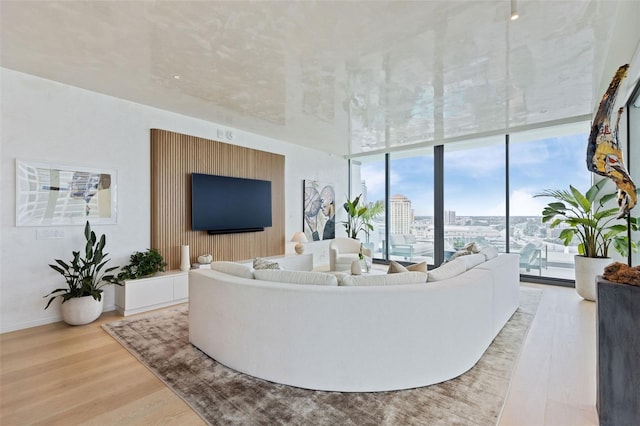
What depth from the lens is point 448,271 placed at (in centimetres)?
251

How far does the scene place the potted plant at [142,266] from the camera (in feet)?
12.8

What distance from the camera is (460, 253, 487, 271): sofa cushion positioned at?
2.92m

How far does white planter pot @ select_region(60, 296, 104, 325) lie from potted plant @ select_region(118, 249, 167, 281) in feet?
1.47

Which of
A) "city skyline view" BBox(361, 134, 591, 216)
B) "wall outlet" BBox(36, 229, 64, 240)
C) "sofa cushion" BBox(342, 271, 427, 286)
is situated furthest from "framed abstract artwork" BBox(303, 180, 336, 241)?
"sofa cushion" BBox(342, 271, 427, 286)

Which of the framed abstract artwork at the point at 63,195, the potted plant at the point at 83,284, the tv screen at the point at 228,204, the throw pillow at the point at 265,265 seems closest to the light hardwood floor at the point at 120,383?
the potted plant at the point at 83,284

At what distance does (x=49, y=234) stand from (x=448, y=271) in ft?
14.2

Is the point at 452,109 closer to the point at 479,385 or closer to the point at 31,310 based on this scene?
the point at 479,385

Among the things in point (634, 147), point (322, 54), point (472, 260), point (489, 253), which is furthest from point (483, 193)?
point (322, 54)

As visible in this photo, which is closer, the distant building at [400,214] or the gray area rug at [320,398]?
the gray area rug at [320,398]

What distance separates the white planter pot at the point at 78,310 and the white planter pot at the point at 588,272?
640 centimetres

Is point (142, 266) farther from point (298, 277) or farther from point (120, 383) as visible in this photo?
point (298, 277)

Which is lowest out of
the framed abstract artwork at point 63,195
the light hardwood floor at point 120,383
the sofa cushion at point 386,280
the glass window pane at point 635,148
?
the light hardwood floor at point 120,383

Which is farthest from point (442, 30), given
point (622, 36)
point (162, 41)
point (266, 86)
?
point (162, 41)

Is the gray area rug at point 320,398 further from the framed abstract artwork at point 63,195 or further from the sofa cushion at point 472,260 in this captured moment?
the framed abstract artwork at point 63,195
